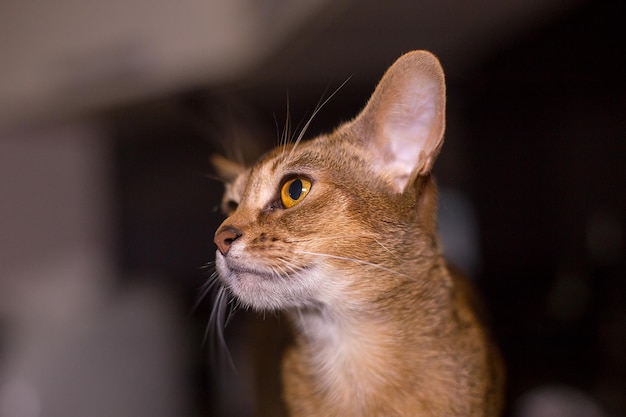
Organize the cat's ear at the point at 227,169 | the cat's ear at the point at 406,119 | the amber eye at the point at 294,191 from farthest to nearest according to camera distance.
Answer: the cat's ear at the point at 227,169
the amber eye at the point at 294,191
the cat's ear at the point at 406,119

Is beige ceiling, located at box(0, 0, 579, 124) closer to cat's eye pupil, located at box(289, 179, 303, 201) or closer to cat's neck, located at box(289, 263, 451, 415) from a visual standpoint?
cat's eye pupil, located at box(289, 179, 303, 201)

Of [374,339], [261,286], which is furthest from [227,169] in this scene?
[374,339]

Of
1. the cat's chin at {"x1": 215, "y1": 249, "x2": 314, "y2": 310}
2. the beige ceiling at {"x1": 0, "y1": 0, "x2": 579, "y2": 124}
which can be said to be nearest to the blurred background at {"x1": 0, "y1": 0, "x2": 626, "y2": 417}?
the beige ceiling at {"x1": 0, "y1": 0, "x2": 579, "y2": 124}

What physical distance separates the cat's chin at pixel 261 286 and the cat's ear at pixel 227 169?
26cm

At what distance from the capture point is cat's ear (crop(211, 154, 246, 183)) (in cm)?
110

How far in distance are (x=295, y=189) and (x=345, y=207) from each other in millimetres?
91

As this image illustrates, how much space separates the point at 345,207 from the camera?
961mm

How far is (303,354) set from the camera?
116 cm

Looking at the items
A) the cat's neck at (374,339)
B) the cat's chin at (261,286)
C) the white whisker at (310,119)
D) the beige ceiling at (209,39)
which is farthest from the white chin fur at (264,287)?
the beige ceiling at (209,39)

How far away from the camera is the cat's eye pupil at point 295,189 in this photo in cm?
95

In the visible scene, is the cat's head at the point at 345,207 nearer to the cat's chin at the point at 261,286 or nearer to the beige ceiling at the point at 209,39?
the cat's chin at the point at 261,286

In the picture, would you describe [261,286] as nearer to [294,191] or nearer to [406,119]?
[294,191]

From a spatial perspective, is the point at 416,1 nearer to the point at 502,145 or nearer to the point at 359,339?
the point at 502,145

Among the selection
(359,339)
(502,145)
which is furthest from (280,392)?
(502,145)
